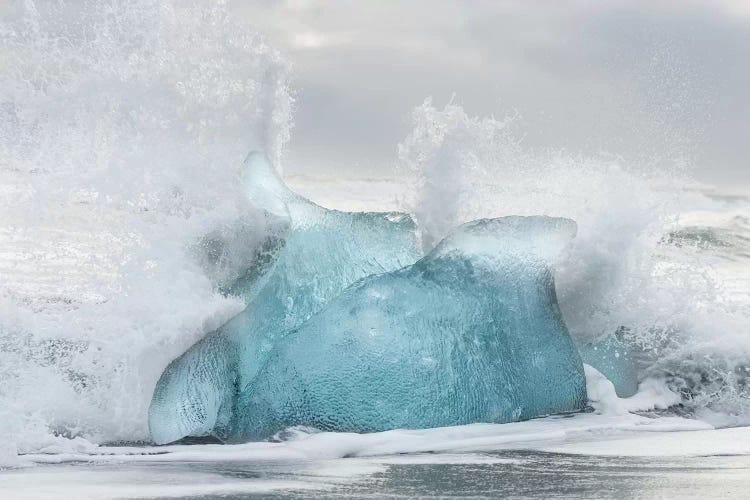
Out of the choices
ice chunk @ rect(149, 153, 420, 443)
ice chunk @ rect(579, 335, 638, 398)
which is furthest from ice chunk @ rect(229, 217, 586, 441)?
ice chunk @ rect(579, 335, 638, 398)

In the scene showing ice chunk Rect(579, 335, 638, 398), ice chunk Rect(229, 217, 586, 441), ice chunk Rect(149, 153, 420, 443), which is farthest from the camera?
ice chunk Rect(579, 335, 638, 398)

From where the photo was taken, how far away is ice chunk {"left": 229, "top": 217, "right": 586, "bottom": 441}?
6.09 meters

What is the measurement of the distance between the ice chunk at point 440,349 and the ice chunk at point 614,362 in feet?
2.03

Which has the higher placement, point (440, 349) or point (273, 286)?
point (273, 286)

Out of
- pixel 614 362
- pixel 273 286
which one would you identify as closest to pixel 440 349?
pixel 273 286

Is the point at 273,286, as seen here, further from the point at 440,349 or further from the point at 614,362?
the point at 614,362

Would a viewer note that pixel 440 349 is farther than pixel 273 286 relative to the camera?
No

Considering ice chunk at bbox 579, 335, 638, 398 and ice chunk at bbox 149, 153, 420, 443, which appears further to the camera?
ice chunk at bbox 579, 335, 638, 398

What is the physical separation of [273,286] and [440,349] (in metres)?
1.15

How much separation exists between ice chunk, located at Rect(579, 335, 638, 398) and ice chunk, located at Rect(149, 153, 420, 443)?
138cm

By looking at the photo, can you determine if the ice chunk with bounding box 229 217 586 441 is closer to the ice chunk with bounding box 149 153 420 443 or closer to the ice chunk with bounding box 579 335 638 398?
the ice chunk with bounding box 149 153 420 443

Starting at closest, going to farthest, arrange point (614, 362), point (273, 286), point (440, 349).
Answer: point (440, 349) < point (273, 286) < point (614, 362)

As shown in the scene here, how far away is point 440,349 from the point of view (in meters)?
6.32

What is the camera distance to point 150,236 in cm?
694
